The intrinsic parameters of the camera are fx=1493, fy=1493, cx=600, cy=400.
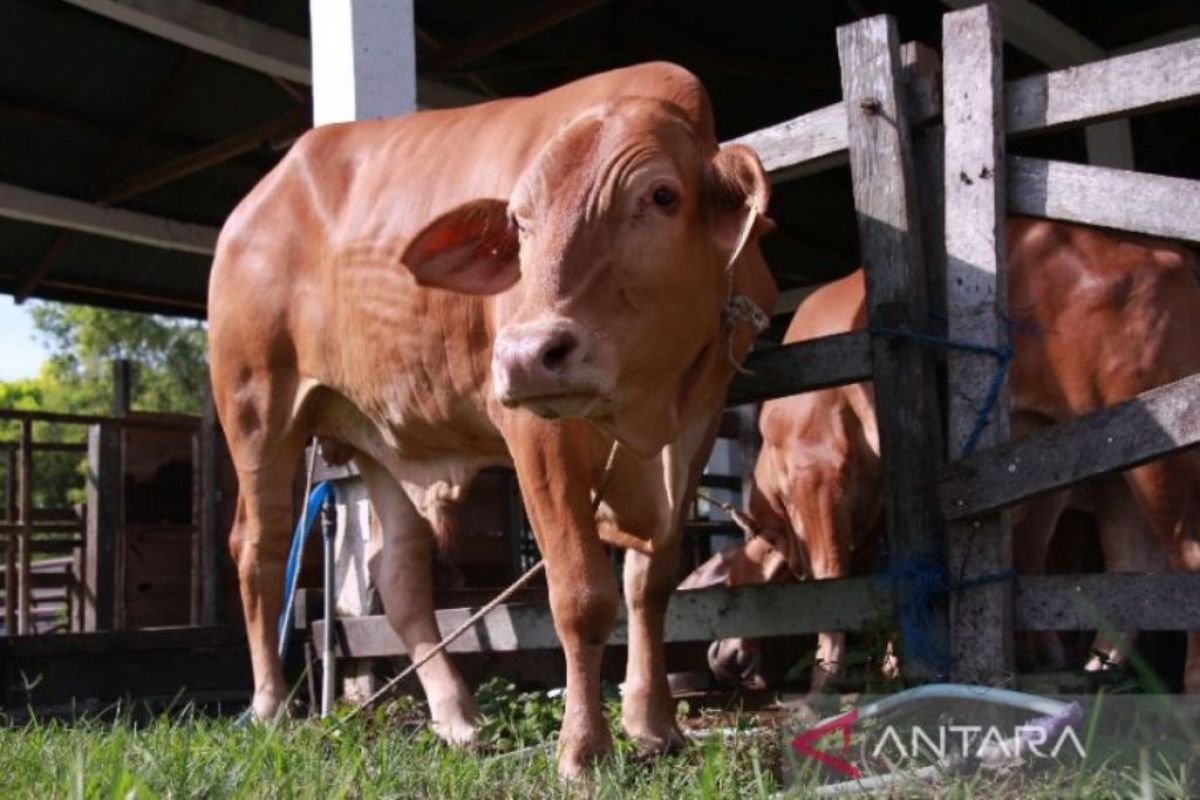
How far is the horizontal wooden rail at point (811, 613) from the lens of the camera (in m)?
3.57

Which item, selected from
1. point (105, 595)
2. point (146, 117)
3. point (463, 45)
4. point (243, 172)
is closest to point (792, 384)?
point (463, 45)

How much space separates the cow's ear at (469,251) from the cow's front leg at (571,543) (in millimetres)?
413

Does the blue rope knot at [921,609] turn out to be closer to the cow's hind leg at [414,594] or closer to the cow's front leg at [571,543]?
the cow's front leg at [571,543]

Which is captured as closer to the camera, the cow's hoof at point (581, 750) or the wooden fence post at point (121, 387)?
the cow's hoof at point (581, 750)

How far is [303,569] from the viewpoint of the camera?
311 inches

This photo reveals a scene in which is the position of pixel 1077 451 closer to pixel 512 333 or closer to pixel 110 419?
pixel 512 333

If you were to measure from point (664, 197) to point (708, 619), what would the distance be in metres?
1.66

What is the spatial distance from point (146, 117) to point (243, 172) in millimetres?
1164

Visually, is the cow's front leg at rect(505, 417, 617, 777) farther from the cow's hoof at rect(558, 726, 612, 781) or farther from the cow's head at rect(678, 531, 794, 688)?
the cow's head at rect(678, 531, 794, 688)

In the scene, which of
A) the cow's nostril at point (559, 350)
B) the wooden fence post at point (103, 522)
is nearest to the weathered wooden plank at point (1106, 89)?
the cow's nostril at point (559, 350)

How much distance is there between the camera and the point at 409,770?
319 centimetres

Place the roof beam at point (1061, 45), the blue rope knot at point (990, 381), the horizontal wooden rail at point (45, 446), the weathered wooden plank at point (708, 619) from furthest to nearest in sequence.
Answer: the horizontal wooden rail at point (45, 446), the roof beam at point (1061, 45), the weathered wooden plank at point (708, 619), the blue rope knot at point (990, 381)

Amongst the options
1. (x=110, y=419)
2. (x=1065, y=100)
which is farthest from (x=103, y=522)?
(x=1065, y=100)

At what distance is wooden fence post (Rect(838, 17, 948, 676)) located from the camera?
3992 mm
